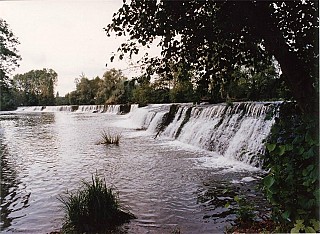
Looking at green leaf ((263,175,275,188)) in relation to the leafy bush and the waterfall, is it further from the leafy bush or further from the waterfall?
the waterfall

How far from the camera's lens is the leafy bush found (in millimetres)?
2576

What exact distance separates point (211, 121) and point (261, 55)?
8547 millimetres

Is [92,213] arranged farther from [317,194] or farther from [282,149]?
[317,194]

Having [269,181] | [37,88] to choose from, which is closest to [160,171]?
[269,181]

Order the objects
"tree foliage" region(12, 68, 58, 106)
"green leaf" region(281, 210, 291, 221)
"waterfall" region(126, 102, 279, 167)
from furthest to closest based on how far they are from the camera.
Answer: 1. "tree foliage" region(12, 68, 58, 106)
2. "waterfall" region(126, 102, 279, 167)
3. "green leaf" region(281, 210, 291, 221)

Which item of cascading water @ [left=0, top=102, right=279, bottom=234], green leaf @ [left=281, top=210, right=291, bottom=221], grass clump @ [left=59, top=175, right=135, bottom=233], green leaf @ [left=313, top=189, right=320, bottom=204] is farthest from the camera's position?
cascading water @ [left=0, top=102, right=279, bottom=234]

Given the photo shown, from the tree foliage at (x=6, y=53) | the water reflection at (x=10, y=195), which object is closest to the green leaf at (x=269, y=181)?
the water reflection at (x=10, y=195)

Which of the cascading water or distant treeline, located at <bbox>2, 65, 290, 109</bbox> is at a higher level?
distant treeline, located at <bbox>2, 65, 290, 109</bbox>

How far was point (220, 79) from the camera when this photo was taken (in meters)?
4.02

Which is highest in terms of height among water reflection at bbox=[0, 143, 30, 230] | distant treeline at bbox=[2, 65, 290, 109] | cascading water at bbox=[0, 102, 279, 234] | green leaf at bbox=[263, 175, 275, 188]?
distant treeline at bbox=[2, 65, 290, 109]

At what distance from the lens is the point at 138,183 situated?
6.69m

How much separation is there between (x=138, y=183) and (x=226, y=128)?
4.87 meters

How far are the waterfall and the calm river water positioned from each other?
482mm

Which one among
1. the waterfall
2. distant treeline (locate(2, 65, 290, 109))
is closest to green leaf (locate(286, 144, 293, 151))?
distant treeline (locate(2, 65, 290, 109))
